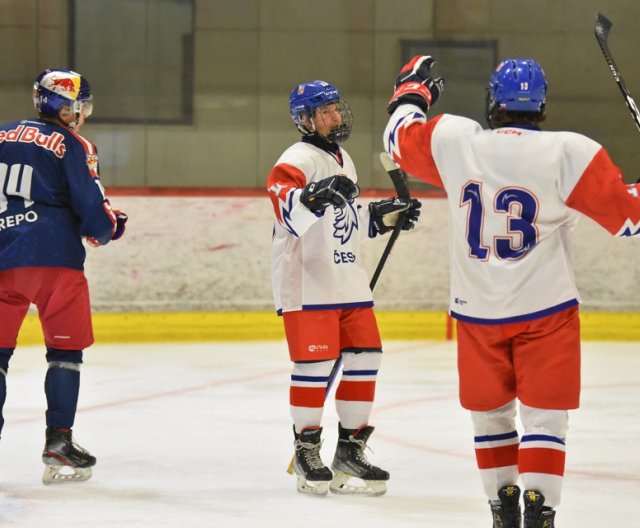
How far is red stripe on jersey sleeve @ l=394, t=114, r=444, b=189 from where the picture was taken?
2.86m

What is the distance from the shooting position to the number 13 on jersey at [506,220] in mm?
2719

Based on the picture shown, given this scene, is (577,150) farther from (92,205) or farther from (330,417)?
(330,417)

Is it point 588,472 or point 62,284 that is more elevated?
point 62,284

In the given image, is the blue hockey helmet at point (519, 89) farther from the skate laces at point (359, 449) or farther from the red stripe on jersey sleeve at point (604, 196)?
the skate laces at point (359, 449)

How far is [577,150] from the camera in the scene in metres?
2.65

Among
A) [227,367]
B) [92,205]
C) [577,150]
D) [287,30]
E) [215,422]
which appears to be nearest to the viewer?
[577,150]

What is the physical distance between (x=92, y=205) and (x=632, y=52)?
4.41m

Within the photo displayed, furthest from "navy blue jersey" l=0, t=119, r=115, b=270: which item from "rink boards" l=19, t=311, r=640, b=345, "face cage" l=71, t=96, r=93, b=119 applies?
"rink boards" l=19, t=311, r=640, b=345

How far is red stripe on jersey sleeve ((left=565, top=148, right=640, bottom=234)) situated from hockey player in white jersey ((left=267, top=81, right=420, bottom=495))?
1034mm

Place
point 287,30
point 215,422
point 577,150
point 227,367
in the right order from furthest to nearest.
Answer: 1. point 287,30
2. point 227,367
3. point 215,422
4. point 577,150

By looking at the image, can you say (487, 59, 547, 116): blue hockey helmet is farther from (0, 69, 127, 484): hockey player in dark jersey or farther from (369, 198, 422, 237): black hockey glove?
(0, 69, 127, 484): hockey player in dark jersey

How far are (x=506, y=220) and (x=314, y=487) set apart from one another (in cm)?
115

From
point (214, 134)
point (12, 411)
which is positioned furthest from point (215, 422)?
point (214, 134)

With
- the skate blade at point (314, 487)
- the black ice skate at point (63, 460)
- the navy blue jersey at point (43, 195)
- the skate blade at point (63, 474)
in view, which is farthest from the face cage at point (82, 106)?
the skate blade at point (314, 487)
